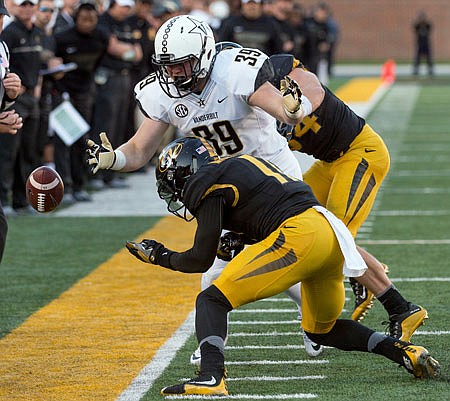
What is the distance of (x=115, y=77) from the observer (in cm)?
1207

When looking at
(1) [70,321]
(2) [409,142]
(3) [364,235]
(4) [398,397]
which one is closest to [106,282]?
(1) [70,321]

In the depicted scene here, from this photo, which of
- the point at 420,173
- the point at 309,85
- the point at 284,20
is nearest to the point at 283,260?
the point at 309,85

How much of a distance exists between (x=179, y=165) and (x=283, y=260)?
1.80ft

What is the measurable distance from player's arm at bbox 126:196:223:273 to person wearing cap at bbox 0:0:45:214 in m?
5.28

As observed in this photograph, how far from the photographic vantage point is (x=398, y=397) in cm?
445

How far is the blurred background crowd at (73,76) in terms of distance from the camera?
989 centimetres

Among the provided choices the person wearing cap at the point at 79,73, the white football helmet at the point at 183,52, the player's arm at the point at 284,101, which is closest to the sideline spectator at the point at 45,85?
the person wearing cap at the point at 79,73

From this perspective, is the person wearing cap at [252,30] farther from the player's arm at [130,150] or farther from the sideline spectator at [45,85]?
the player's arm at [130,150]

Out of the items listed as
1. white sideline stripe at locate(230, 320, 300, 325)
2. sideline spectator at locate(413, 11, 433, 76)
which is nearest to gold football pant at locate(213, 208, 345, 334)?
white sideline stripe at locate(230, 320, 300, 325)

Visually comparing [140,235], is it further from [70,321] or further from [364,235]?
[70,321]

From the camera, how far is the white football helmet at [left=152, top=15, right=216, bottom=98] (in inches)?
196

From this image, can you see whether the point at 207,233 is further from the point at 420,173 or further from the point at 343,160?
the point at 420,173

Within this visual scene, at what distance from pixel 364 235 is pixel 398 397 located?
4.58 metres

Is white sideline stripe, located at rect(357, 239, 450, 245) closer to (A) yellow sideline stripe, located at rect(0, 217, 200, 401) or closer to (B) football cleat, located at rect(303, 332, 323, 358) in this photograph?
(A) yellow sideline stripe, located at rect(0, 217, 200, 401)
